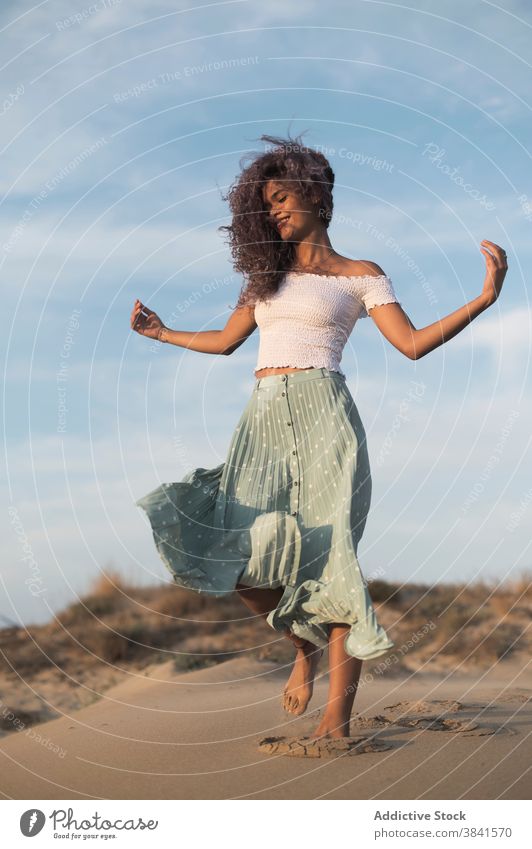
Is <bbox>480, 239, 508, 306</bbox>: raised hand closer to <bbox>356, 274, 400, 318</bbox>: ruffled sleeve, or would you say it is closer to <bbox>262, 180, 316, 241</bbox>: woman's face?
<bbox>356, 274, 400, 318</bbox>: ruffled sleeve

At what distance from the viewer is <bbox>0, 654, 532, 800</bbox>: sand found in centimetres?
459

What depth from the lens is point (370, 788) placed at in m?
4.48

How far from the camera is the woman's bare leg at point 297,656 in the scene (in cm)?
546

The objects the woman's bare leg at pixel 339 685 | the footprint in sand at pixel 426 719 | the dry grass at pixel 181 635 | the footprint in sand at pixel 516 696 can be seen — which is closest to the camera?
the woman's bare leg at pixel 339 685

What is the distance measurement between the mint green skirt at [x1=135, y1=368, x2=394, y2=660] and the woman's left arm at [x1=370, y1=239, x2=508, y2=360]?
0.39 m

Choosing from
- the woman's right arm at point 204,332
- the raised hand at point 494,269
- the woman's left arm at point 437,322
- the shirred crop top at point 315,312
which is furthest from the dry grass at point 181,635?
the raised hand at point 494,269

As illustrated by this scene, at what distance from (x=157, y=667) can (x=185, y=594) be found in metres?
2.14

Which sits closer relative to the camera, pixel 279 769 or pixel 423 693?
pixel 279 769

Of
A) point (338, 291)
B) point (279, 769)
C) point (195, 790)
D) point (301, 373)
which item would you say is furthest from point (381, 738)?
point (338, 291)

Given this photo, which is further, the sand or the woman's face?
the woman's face

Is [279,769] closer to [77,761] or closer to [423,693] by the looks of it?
[77,761]

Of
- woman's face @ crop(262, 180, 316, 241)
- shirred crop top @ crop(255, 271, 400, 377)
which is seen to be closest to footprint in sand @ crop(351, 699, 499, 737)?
shirred crop top @ crop(255, 271, 400, 377)

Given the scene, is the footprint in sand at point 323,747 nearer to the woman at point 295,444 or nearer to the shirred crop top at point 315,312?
the woman at point 295,444

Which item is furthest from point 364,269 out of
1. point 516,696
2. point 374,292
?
point 516,696
